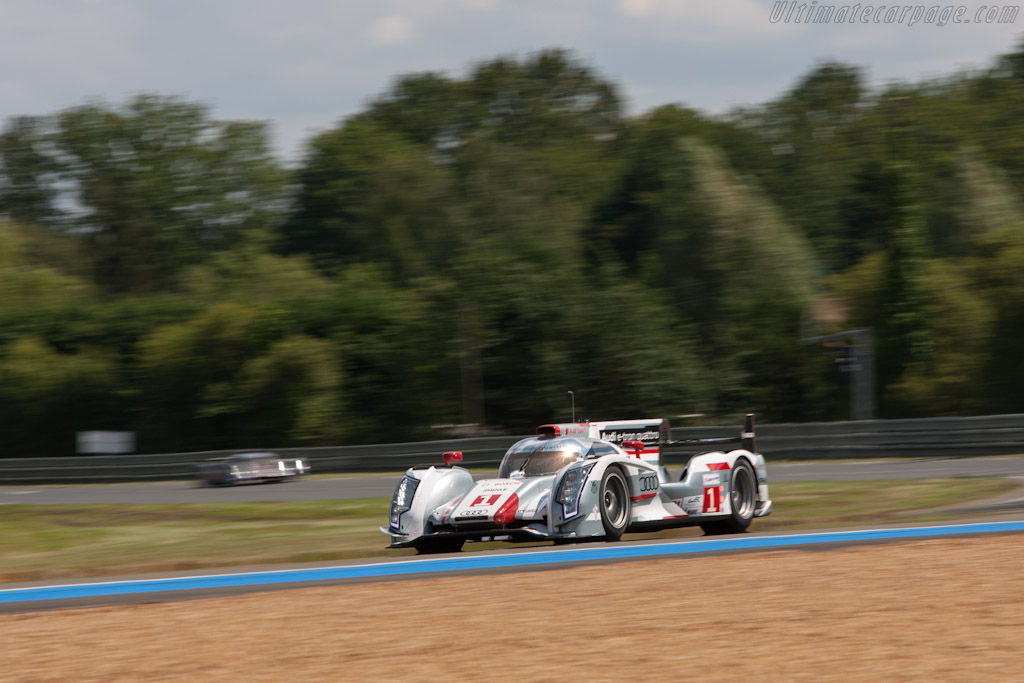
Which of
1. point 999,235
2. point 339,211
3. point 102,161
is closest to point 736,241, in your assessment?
point 999,235

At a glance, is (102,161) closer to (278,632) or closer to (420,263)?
(420,263)

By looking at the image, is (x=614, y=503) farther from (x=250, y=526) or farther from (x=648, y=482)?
(x=250, y=526)

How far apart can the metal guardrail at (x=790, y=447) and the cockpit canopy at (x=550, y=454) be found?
12.0 m

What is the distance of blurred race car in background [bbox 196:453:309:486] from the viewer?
25.4m

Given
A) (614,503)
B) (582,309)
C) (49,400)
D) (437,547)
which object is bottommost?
(437,547)

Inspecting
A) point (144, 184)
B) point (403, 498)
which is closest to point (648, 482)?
point (403, 498)

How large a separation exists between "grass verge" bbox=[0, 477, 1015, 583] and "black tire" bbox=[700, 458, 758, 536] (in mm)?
341

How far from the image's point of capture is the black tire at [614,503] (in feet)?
36.3

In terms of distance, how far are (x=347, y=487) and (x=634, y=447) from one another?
10615 millimetres

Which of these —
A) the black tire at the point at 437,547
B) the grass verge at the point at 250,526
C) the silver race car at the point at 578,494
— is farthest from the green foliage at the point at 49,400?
the black tire at the point at 437,547

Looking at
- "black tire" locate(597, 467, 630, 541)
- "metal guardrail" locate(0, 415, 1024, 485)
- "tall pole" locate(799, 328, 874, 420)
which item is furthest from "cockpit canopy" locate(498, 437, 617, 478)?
"tall pole" locate(799, 328, 874, 420)

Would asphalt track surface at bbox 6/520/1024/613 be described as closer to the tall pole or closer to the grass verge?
the grass verge

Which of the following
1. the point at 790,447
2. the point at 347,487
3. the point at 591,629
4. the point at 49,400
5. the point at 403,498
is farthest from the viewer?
the point at 49,400

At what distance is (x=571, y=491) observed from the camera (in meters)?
10.9
